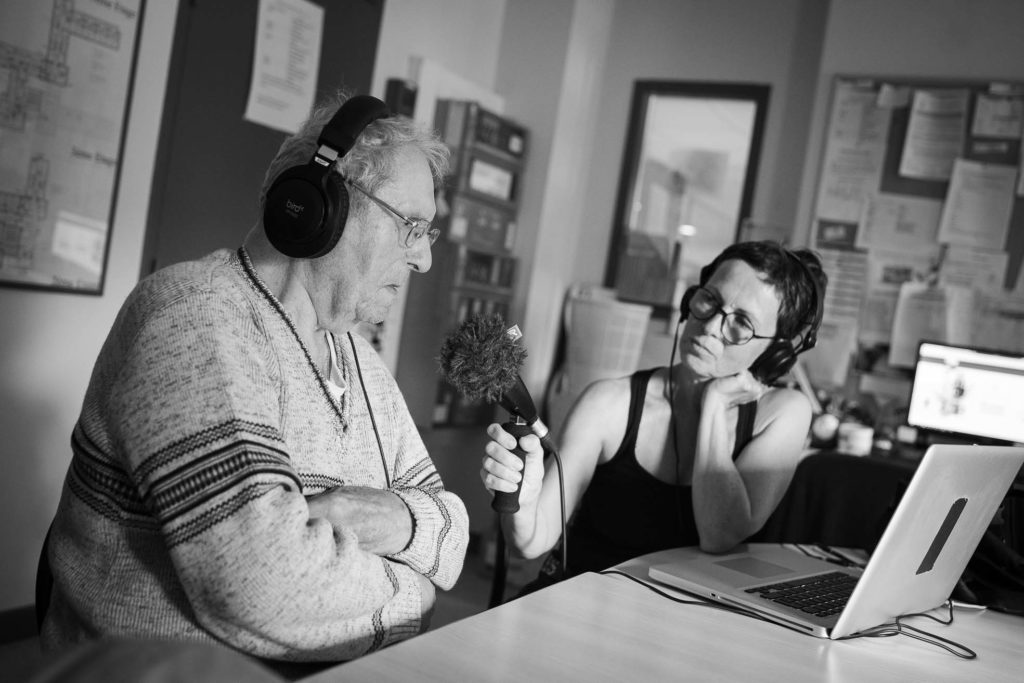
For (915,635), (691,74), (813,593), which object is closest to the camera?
(915,635)

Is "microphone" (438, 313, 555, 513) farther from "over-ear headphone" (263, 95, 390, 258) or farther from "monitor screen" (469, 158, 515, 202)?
"monitor screen" (469, 158, 515, 202)

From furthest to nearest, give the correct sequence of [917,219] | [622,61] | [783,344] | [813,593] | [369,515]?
[622,61] → [917,219] → [783,344] → [813,593] → [369,515]

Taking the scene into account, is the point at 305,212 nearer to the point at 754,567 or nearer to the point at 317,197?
the point at 317,197

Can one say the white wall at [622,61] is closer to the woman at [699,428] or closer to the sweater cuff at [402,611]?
the woman at [699,428]

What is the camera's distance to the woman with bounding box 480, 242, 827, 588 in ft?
5.89

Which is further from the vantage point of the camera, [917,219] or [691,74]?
[691,74]

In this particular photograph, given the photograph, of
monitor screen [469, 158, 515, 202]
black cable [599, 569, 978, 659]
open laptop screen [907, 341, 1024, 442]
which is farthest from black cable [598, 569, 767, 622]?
monitor screen [469, 158, 515, 202]

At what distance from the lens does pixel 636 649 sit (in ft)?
3.64

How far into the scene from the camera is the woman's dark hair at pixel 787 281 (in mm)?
1849

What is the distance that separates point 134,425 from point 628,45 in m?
4.17

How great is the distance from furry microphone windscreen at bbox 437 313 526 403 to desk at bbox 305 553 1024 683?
10.9 inches

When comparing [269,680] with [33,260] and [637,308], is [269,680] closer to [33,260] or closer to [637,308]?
[33,260]

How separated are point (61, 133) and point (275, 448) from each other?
1828 millimetres

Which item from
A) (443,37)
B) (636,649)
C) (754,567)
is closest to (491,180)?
(443,37)
